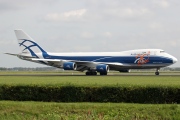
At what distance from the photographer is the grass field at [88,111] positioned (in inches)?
665

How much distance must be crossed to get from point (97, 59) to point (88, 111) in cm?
4292

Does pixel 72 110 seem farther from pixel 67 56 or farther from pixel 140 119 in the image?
pixel 67 56

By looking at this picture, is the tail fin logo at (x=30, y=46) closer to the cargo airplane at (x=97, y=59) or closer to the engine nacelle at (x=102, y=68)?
the cargo airplane at (x=97, y=59)

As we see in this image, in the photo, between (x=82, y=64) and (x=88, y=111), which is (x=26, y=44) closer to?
(x=82, y=64)

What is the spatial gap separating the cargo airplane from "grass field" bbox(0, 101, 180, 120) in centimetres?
3863

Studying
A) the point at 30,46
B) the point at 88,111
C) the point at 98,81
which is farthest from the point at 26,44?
the point at 88,111

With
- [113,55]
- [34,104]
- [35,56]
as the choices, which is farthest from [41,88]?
[35,56]

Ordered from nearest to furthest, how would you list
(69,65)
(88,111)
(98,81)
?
(88,111) < (98,81) < (69,65)

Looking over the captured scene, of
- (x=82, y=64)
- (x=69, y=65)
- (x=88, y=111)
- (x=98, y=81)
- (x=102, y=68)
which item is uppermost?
(x=82, y=64)

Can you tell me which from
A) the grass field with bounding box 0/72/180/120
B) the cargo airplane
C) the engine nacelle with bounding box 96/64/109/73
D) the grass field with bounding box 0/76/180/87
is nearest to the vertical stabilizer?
the cargo airplane

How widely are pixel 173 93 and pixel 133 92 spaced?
194 cm

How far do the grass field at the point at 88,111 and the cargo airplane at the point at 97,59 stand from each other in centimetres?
3863

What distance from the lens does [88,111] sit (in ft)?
56.6

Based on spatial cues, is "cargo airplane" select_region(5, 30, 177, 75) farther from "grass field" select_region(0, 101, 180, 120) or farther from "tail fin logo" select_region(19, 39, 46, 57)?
"grass field" select_region(0, 101, 180, 120)
